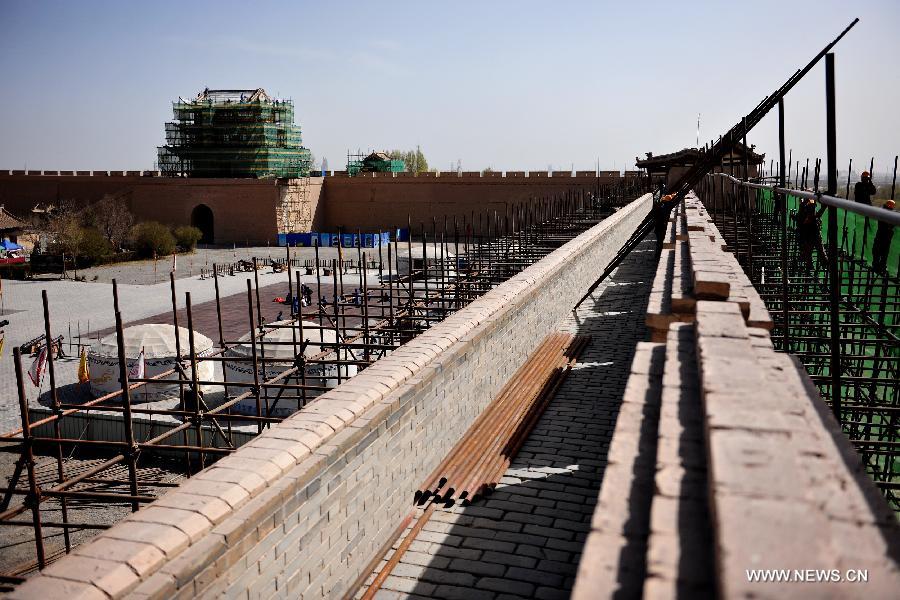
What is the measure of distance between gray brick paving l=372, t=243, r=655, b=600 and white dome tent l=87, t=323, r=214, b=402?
1050cm

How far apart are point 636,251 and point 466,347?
15.8 meters

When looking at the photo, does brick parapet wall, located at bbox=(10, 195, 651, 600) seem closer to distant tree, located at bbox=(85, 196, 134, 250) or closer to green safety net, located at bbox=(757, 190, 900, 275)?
green safety net, located at bbox=(757, 190, 900, 275)

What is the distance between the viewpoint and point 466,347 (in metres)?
6.43

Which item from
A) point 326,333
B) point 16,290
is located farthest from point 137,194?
point 326,333

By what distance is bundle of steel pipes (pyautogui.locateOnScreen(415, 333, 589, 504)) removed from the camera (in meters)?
5.71

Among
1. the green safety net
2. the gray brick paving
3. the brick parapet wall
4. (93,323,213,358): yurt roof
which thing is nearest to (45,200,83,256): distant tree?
(93,323,213,358): yurt roof

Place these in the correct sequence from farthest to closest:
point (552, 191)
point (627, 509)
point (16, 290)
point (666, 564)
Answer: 1. point (552, 191)
2. point (16, 290)
3. point (627, 509)
4. point (666, 564)

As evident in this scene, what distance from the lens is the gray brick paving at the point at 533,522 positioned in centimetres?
454

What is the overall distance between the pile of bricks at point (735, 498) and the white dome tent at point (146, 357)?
14.2 m

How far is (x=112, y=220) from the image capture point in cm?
4447

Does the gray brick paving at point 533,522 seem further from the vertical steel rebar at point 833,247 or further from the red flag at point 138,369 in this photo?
the red flag at point 138,369

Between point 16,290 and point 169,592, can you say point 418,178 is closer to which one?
point 16,290

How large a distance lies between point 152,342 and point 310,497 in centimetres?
1407

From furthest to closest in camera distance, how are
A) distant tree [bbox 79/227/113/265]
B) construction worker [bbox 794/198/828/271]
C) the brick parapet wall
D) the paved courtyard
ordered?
distant tree [bbox 79/227/113/265]
the paved courtyard
construction worker [bbox 794/198/828/271]
the brick parapet wall
